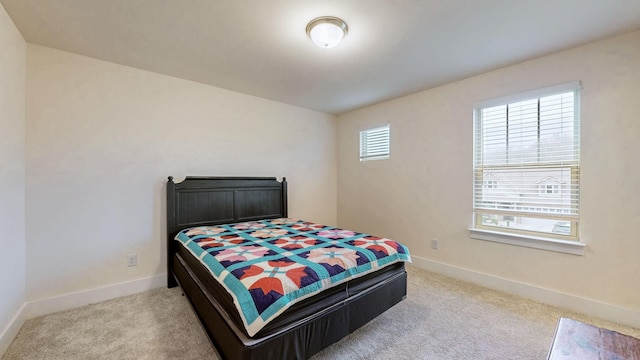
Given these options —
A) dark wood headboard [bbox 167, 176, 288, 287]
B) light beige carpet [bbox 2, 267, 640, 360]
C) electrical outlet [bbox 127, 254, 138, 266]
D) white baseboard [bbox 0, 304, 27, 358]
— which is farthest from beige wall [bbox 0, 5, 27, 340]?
dark wood headboard [bbox 167, 176, 288, 287]

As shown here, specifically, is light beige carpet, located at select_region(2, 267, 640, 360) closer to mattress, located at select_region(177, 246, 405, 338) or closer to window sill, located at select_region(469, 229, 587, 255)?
mattress, located at select_region(177, 246, 405, 338)

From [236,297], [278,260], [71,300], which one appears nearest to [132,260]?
[71,300]

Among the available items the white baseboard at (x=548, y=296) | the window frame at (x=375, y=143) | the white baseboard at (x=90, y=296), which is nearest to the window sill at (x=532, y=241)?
the white baseboard at (x=548, y=296)

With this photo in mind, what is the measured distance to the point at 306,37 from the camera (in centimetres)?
215

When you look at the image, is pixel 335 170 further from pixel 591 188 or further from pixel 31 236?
pixel 31 236

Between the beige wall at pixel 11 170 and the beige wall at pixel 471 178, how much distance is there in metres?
3.81

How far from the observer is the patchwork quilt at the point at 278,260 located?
1377 millimetres

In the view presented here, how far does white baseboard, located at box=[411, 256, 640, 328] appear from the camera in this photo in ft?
6.94

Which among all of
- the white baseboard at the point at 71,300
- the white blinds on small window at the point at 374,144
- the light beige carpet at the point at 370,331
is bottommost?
the light beige carpet at the point at 370,331

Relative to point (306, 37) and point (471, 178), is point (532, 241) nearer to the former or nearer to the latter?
point (471, 178)

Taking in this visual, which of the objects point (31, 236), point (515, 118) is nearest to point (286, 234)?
point (31, 236)

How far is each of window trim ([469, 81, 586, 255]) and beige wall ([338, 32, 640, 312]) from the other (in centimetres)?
5

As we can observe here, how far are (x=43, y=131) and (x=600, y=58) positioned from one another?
194 inches

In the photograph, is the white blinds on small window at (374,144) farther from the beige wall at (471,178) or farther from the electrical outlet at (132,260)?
the electrical outlet at (132,260)
